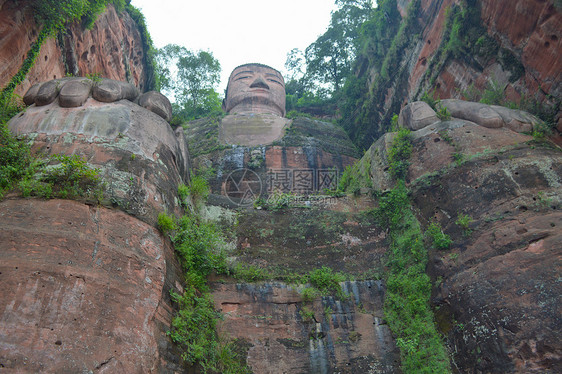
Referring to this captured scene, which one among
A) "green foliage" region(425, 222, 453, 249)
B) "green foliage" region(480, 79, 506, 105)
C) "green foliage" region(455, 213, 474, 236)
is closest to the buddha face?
"green foliage" region(480, 79, 506, 105)

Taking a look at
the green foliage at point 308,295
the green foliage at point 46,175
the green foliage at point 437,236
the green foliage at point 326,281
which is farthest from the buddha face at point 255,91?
the green foliage at point 46,175

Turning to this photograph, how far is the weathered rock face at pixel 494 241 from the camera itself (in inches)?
257

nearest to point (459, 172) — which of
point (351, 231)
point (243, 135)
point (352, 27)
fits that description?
point (351, 231)

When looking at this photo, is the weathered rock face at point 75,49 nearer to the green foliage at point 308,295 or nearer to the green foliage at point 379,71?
the green foliage at point 308,295

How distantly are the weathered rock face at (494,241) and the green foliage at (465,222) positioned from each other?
0.03 m

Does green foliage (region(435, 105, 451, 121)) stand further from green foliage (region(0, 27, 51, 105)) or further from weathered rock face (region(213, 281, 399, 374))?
green foliage (region(0, 27, 51, 105))

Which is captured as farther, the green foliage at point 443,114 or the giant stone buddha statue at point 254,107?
the giant stone buddha statue at point 254,107

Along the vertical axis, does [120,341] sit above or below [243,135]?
→ below

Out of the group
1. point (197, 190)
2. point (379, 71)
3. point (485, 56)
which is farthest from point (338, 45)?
point (197, 190)

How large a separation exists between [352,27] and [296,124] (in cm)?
873

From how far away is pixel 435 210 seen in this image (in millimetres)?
9320

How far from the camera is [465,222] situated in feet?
27.6

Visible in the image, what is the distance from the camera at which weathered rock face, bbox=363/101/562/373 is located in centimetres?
653

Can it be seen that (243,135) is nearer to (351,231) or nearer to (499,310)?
(351,231)
